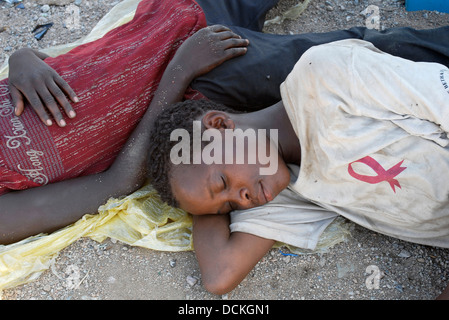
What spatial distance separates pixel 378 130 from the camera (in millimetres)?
1568

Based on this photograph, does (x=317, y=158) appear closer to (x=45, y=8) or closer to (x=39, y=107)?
(x=39, y=107)

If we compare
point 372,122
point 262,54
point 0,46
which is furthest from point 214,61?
point 0,46

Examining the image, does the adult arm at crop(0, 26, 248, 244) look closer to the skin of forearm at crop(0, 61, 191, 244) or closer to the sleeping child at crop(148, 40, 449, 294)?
the skin of forearm at crop(0, 61, 191, 244)

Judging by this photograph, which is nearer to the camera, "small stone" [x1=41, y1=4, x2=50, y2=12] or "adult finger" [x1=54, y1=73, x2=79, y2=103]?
"adult finger" [x1=54, y1=73, x2=79, y2=103]

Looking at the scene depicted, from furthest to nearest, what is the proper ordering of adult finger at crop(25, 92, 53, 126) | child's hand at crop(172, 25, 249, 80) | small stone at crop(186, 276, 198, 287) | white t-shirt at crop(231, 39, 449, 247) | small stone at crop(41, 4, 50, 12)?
small stone at crop(41, 4, 50, 12)
child's hand at crop(172, 25, 249, 80)
adult finger at crop(25, 92, 53, 126)
small stone at crop(186, 276, 198, 287)
white t-shirt at crop(231, 39, 449, 247)

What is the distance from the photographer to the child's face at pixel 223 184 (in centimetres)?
158

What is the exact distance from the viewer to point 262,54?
1980mm

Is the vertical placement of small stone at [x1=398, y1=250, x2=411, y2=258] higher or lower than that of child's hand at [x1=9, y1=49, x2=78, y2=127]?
lower

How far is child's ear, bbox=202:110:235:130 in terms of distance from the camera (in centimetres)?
168

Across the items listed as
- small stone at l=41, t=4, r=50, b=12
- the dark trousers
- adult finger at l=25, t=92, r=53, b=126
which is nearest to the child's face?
the dark trousers

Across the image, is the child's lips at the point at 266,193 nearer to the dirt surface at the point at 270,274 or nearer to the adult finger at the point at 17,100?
the dirt surface at the point at 270,274

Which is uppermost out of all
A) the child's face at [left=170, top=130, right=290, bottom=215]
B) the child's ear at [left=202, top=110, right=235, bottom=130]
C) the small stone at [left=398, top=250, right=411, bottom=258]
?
the child's ear at [left=202, top=110, right=235, bottom=130]

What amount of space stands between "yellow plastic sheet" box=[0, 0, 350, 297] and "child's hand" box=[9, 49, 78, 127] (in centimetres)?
38

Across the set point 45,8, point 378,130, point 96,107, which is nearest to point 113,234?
point 96,107
